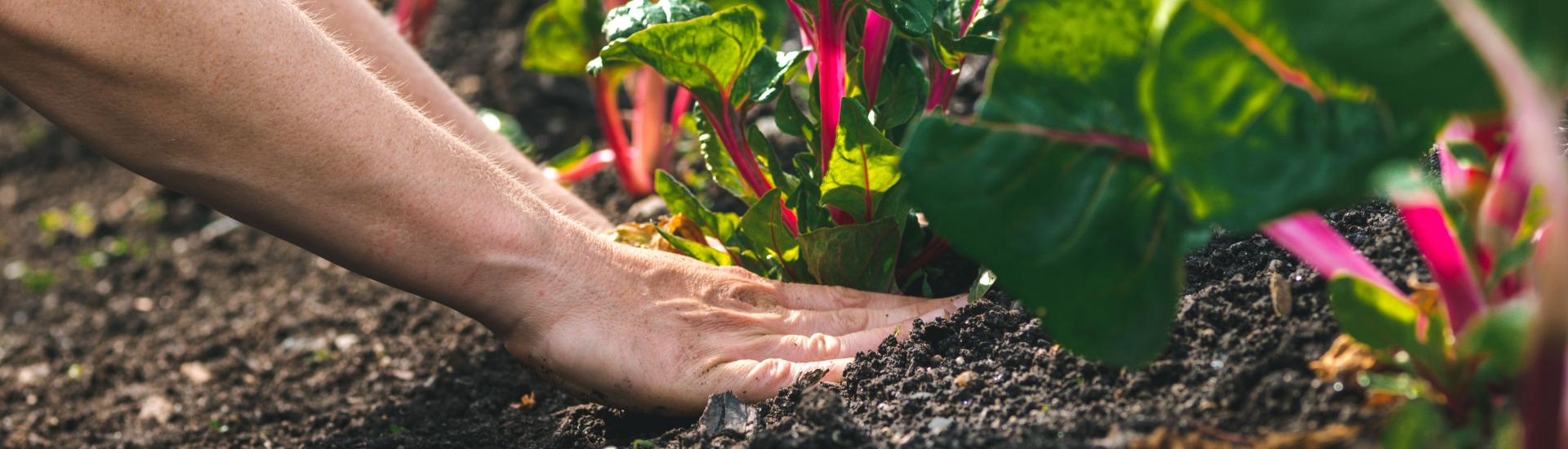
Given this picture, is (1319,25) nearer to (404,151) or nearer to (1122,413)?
(1122,413)

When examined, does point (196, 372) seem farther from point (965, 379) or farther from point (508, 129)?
point (965, 379)

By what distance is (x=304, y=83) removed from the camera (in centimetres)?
146

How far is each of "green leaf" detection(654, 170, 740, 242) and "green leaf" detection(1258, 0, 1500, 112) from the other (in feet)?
3.52

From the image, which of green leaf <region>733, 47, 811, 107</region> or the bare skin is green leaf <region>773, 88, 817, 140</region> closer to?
green leaf <region>733, 47, 811, 107</region>

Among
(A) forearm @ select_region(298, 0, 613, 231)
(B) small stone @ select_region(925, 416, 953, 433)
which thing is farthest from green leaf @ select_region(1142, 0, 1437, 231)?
(A) forearm @ select_region(298, 0, 613, 231)

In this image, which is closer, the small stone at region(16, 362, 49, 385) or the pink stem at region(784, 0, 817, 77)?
the pink stem at region(784, 0, 817, 77)

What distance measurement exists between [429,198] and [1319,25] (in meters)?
1.12

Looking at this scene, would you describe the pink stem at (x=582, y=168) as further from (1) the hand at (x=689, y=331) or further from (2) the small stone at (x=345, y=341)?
(1) the hand at (x=689, y=331)

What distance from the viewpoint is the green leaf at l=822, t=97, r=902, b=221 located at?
1442mm

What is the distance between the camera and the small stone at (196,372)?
7.52 ft

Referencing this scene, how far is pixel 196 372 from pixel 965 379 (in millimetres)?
1699

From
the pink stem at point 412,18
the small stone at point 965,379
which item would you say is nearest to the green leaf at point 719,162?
the small stone at point 965,379

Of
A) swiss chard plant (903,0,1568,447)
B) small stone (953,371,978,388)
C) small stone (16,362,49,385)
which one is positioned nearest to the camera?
swiss chard plant (903,0,1568,447)

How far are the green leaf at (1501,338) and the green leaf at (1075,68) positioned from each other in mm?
296
